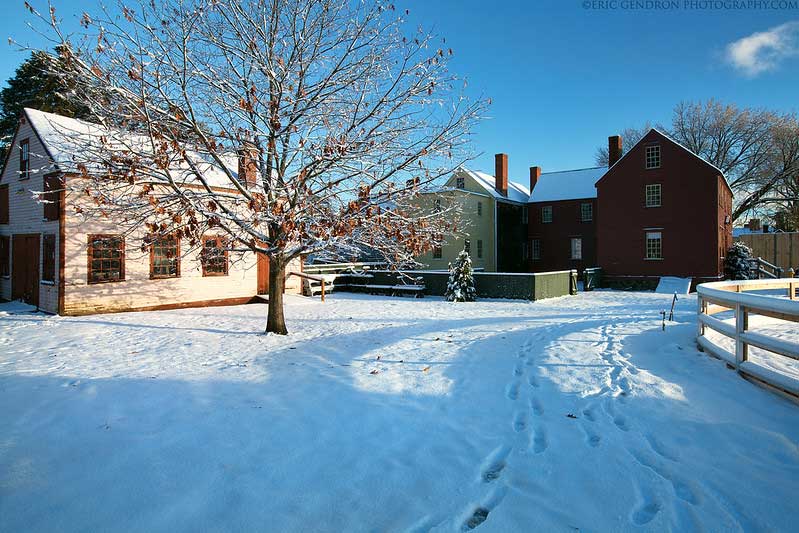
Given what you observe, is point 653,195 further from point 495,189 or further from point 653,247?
point 495,189

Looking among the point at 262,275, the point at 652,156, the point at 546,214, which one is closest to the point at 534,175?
the point at 546,214

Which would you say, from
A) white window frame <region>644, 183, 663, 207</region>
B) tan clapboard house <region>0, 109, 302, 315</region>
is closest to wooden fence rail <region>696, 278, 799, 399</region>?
tan clapboard house <region>0, 109, 302, 315</region>

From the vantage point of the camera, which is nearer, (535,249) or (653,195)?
(653,195)

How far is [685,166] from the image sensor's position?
2558cm

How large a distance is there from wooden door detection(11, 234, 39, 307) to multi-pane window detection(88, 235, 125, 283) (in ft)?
7.99

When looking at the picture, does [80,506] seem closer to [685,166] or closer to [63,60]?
[63,60]

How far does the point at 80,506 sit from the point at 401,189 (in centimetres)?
703

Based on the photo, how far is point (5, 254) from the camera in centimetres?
1708

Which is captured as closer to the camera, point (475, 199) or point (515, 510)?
point (515, 510)

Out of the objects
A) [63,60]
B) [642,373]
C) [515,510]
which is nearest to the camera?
[515,510]

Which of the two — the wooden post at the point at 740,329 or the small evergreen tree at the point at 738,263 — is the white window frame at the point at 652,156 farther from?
the wooden post at the point at 740,329

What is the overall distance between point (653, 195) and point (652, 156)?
229 centimetres

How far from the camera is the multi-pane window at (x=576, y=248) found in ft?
111

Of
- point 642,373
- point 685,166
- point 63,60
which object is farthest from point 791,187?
point 63,60
